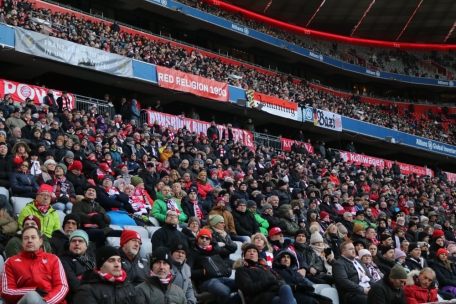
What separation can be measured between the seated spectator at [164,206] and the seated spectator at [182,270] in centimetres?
257

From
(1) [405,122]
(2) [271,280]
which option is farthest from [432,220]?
(1) [405,122]

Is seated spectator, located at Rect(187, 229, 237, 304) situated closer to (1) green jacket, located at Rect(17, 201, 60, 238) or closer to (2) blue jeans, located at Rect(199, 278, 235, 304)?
(2) blue jeans, located at Rect(199, 278, 235, 304)

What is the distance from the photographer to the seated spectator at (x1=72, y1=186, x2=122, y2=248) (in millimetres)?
6531

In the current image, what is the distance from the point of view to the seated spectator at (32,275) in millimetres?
4930

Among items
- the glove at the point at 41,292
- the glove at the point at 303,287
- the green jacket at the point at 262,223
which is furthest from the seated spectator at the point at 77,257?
Answer: the green jacket at the point at 262,223

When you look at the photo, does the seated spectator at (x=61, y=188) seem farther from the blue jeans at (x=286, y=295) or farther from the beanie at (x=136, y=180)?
the blue jeans at (x=286, y=295)

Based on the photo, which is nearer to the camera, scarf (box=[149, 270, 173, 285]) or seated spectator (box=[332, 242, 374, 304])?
scarf (box=[149, 270, 173, 285])

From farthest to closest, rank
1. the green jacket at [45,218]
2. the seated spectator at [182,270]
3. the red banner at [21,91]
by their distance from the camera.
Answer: the red banner at [21,91]
the green jacket at [45,218]
the seated spectator at [182,270]

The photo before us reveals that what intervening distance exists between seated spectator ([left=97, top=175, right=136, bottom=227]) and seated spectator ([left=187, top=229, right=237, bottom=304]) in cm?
177

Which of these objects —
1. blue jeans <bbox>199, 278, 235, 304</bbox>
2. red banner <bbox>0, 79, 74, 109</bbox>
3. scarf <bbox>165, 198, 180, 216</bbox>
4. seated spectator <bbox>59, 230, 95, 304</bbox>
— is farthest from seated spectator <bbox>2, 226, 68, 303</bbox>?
red banner <bbox>0, 79, 74, 109</bbox>

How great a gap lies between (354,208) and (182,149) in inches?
166

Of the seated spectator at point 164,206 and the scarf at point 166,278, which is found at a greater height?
the seated spectator at point 164,206

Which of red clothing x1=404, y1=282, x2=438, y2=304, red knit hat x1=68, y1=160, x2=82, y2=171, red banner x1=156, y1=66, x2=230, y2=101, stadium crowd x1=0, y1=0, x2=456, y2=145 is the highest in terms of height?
stadium crowd x1=0, y1=0, x2=456, y2=145

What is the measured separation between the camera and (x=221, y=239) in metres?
7.70
